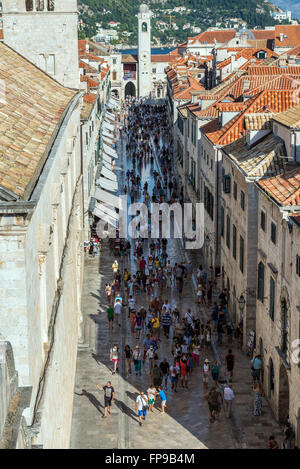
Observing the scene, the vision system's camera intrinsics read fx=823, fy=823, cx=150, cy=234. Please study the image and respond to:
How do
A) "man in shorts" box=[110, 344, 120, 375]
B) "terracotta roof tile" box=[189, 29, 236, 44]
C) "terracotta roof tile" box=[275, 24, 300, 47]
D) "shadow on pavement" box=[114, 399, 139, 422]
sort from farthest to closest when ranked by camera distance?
"terracotta roof tile" box=[189, 29, 236, 44]
"terracotta roof tile" box=[275, 24, 300, 47]
"man in shorts" box=[110, 344, 120, 375]
"shadow on pavement" box=[114, 399, 139, 422]

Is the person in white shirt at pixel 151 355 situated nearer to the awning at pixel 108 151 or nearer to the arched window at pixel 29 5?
the arched window at pixel 29 5

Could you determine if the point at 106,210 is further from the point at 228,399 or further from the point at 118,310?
the point at 228,399

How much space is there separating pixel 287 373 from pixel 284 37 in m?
105

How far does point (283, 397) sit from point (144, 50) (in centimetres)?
14399

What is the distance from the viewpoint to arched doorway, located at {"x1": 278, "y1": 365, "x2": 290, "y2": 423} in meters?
26.5

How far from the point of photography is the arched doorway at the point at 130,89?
176 m

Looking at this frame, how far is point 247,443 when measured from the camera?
82.7ft

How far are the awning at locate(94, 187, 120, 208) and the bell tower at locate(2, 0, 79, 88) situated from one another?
17577 millimetres

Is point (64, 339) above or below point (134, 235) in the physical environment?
above

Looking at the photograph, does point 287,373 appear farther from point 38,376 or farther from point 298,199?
point 38,376

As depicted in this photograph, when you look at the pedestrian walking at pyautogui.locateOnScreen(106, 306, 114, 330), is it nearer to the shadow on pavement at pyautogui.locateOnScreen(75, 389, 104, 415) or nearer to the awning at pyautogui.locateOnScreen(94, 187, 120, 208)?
the shadow on pavement at pyautogui.locateOnScreen(75, 389, 104, 415)

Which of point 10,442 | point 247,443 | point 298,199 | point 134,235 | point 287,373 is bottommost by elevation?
point 134,235

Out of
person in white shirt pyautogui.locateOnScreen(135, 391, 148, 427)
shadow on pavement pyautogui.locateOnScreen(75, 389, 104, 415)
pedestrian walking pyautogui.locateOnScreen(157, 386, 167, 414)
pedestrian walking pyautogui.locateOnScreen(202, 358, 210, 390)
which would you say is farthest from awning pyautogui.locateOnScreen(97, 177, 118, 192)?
person in white shirt pyautogui.locateOnScreen(135, 391, 148, 427)

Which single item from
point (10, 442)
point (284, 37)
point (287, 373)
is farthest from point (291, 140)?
point (284, 37)
